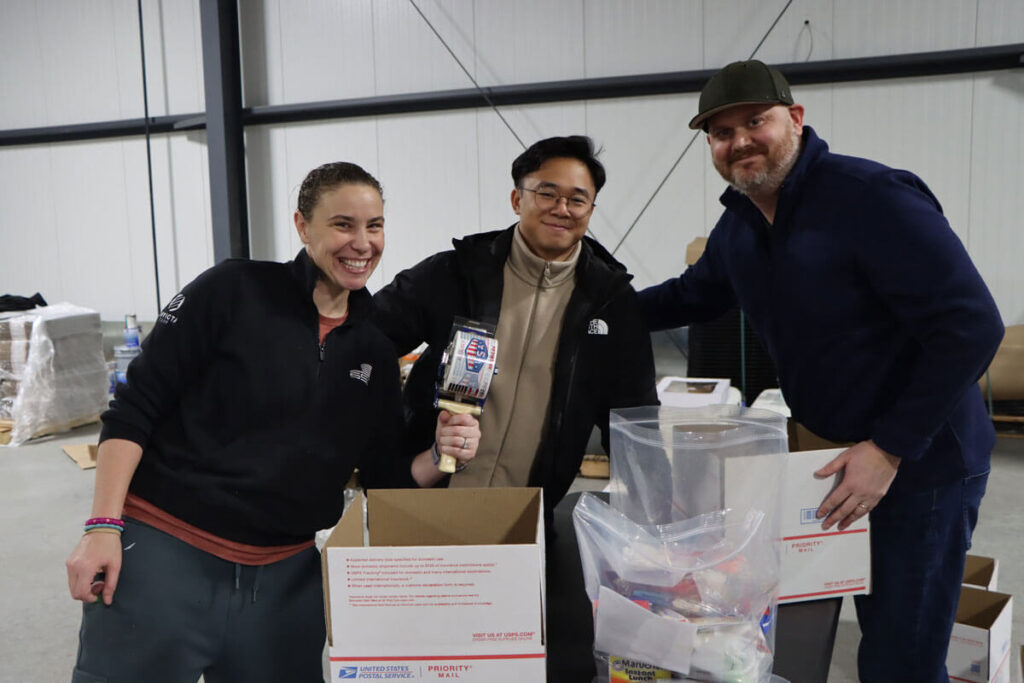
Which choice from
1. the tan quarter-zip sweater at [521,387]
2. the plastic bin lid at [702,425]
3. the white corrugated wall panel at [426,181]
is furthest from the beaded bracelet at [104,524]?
the white corrugated wall panel at [426,181]

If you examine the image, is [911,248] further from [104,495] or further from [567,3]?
[567,3]

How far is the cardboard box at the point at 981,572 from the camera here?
2.31 metres

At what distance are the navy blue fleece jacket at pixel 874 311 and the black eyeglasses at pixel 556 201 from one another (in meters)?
0.32

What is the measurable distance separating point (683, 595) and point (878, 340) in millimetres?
740

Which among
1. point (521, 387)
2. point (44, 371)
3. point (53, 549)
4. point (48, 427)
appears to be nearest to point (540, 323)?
point (521, 387)

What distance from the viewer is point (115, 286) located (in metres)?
7.21

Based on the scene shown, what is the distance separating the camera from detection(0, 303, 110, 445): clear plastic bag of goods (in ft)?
17.2

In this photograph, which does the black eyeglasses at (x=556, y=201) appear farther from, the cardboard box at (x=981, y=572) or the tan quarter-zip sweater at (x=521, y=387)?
the cardboard box at (x=981, y=572)

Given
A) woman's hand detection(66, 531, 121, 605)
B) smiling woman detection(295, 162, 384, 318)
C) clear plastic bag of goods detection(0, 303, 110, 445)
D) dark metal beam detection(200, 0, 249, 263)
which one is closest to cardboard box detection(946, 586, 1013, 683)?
smiling woman detection(295, 162, 384, 318)

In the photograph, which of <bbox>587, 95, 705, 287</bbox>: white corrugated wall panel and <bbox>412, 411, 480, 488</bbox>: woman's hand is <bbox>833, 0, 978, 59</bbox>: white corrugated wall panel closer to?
<bbox>587, 95, 705, 287</bbox>: white corrugated wall panel

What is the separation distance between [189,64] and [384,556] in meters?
7.04

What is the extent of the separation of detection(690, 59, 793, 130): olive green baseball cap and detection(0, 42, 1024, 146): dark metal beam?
4146 mm

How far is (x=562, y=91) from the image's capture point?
5680 millimetres

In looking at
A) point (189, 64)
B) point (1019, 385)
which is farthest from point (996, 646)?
point (189, 64)
